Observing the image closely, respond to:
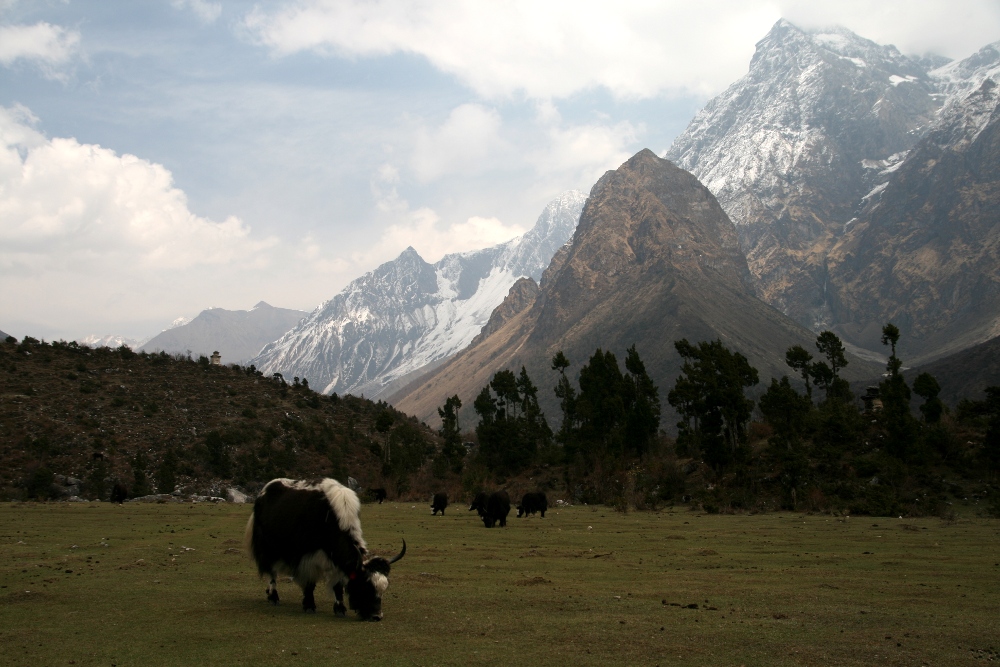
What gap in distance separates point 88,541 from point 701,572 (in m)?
17.6

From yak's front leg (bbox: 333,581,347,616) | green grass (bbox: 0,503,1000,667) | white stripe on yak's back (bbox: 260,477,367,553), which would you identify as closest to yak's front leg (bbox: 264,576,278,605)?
green grass (bbox: 0,503,1000,667)

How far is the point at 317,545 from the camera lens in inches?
567

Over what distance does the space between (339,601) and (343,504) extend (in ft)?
5.69

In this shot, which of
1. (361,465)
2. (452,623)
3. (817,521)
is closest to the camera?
(452,623)

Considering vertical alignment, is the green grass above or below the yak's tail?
below

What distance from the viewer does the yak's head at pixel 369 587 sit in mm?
13297

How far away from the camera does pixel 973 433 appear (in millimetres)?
43125

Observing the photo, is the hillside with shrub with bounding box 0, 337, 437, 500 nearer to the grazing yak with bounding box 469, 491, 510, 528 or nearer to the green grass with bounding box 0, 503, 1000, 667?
the grazing yak with bounding box 469, 491, 510, 528

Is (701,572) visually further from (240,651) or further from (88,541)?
(88,541)

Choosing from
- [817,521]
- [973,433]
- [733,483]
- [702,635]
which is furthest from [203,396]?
[702,635]

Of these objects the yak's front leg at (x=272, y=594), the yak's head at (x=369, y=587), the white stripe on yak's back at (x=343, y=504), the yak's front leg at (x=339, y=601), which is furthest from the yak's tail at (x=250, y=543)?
the yak's head at (x=369, y=587)

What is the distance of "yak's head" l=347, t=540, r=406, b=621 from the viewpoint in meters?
13.3

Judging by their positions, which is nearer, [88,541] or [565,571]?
[565,571]

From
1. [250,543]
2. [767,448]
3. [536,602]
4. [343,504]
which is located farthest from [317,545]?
[767,448]
